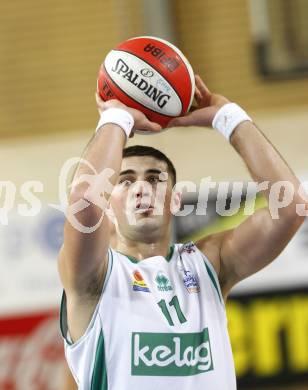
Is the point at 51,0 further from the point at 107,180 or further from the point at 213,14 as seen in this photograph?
the point at 107,180

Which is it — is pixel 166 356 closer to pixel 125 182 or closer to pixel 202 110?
pixel 125 182

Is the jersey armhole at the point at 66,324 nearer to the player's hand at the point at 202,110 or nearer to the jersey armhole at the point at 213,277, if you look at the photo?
the jersey armhole at the point at 213,277

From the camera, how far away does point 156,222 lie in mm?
3795

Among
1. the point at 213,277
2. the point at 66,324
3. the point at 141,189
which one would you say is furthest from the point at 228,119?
the point at 66,324

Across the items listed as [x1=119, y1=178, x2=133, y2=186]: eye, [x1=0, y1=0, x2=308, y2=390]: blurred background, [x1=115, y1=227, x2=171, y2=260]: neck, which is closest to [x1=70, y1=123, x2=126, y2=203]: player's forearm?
[x1=119, y1=178, x2=133, y2=186]: eye

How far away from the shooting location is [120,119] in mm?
3521

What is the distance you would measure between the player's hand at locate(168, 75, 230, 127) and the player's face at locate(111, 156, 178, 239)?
242 mm

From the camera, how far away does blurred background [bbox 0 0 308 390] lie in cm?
848

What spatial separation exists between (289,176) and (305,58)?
550cm

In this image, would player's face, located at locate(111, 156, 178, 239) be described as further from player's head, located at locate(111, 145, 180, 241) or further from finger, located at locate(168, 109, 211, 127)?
finger, located at locate(168, 109, 211, 127)

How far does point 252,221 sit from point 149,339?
0.79 meters

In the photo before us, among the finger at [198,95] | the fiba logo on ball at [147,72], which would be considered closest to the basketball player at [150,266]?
the finger at [198,95]

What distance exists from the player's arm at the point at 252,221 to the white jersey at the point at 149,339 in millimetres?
267

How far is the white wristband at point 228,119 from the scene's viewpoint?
386 centimetres
